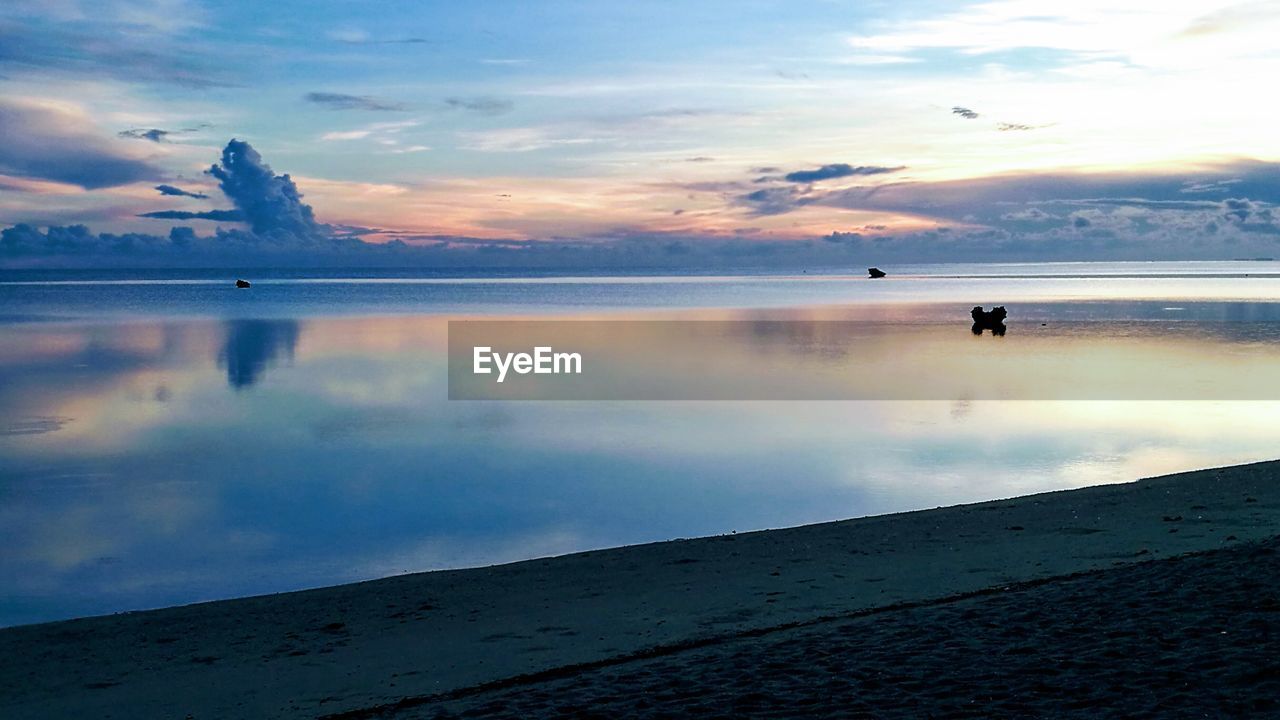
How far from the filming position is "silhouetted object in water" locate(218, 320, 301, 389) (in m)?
36.1

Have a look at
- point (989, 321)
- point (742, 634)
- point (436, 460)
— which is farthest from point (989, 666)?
point (989, 321)

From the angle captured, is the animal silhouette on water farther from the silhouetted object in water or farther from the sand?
the sand

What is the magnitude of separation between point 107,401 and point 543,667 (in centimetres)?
2474

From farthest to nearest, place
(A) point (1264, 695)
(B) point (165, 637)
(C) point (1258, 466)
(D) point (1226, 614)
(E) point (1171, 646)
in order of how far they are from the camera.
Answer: (C) point (1258, 466)
(B) point (165, 637)
(D) point (1226, 614)
(E) point (1171, 646)
(A) point (1264, 695)

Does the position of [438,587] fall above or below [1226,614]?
below

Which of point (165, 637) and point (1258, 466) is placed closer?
point (165, 637)

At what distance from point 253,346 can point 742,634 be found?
140 ft

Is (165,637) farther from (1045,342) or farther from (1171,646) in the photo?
(1045,342)

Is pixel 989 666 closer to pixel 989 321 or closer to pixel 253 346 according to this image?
pixel 253 346

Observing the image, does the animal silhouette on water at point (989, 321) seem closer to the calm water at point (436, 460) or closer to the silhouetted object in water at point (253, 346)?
the calm water at point (436, 460)

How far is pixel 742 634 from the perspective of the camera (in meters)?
8.03

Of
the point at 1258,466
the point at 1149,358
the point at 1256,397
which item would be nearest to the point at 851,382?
the point at 1256,397

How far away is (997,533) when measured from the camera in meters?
11.8

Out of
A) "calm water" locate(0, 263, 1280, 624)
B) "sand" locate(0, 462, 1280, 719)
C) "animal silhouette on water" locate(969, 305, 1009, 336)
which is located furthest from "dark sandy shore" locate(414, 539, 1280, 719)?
"animal silhouette on water" locate(969, 305, 1009, 336)
